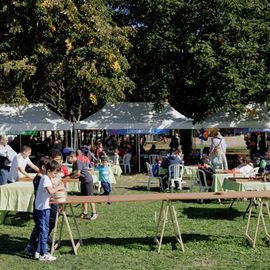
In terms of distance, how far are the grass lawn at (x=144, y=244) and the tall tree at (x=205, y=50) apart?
33.8ft

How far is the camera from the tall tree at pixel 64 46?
20219mm

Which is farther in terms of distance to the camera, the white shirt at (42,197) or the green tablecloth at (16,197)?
the green tablecloth at (16,197)

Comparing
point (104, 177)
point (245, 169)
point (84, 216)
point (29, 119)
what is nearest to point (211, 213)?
point (245, 169)

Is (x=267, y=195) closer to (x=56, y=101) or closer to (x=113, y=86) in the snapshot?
(x=113, y=86)

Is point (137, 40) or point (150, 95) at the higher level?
point (137, 40)

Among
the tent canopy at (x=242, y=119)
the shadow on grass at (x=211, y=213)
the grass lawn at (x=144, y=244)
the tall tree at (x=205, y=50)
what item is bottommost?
the grass lawn at (x=144, y=244)

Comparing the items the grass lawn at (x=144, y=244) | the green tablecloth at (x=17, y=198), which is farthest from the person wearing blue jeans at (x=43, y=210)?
the green tablecloth at (x=17, y=198)

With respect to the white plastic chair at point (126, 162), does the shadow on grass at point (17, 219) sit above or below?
below

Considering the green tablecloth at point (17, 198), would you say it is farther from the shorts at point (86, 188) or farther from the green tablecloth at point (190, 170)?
the green tablecloth at point (190, 170)

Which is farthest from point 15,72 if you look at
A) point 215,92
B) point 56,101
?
point 215,92

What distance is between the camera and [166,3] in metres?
21.5

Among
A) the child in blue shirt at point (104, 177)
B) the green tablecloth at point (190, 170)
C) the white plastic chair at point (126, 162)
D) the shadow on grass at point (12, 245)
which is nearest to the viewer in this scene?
the shadow on grass at point (12, 245)

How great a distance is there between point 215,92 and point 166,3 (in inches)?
167

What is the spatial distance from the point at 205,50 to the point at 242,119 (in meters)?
3.31
